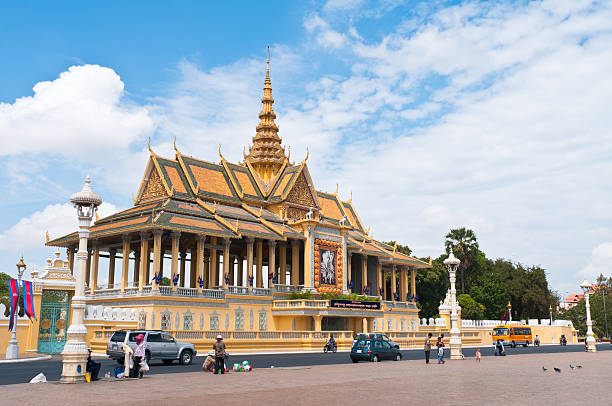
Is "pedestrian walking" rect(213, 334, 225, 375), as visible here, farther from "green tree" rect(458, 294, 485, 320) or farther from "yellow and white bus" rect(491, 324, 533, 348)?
"green tree" rect(458, 294, 485, 320)

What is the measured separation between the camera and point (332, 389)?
1620 cm

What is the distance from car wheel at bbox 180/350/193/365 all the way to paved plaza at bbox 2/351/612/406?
240 inches

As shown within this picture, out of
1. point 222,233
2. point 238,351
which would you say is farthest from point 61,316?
point 222,233

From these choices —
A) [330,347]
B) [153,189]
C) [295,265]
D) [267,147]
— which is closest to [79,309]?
[330,347]

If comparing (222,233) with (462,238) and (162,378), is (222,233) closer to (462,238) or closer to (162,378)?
(162,378)

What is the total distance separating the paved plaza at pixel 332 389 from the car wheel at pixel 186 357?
610 cm

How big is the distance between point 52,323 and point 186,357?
10.4m

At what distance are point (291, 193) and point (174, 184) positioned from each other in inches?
502

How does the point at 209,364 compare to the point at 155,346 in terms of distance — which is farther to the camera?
the point at 155,346

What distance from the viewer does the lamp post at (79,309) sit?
58.7 ft

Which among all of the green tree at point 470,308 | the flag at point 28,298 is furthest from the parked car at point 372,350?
the green tree at point 470,308

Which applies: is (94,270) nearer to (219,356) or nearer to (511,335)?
(219,356)

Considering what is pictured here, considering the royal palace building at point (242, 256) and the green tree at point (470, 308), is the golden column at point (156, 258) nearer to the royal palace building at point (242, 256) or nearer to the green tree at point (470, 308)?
the royal palace building at point (242, 256)

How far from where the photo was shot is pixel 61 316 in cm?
3428
